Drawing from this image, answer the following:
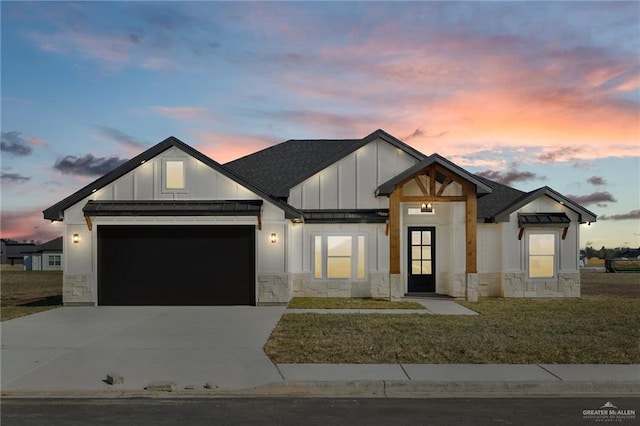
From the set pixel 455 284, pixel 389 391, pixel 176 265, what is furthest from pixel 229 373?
pixel 455 284

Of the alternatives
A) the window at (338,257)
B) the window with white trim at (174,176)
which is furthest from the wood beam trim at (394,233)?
the window with white trim at (174,176)

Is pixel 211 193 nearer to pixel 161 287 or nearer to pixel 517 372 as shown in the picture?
pixel 161 287

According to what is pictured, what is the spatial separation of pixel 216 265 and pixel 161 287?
196 centimetres

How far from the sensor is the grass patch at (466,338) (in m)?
10.5

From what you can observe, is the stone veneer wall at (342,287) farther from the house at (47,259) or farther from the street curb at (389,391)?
the house at (47,259)

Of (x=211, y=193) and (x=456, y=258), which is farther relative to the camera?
(x=456, y=258)

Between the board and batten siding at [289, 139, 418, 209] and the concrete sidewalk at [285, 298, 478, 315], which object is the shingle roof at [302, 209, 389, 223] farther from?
the concrete sidewalk at [285, 298, 478, 315]

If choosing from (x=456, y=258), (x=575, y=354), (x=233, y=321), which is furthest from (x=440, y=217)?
(x=575, y=354)

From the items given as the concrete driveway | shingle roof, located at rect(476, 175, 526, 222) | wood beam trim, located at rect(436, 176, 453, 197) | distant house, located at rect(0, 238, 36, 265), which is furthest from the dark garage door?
distant house, located at rect(0, 238, 36, 265)

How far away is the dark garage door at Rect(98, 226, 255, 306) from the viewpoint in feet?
63.4

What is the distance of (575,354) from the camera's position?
10859mm

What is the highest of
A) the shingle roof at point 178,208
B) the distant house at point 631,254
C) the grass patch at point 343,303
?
the shingle roof at point 178,208
